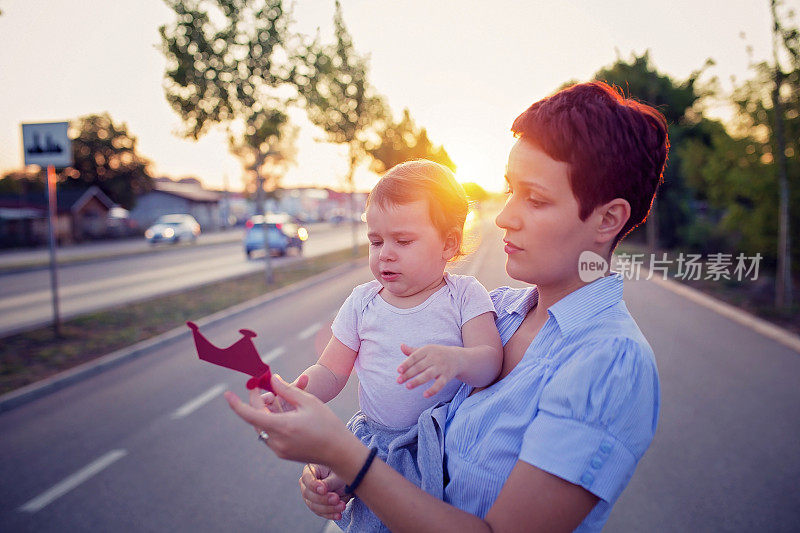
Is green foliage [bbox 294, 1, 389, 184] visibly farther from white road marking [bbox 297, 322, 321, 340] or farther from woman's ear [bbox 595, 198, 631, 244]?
woman's ear [bbox 595, 198, 631, 244]

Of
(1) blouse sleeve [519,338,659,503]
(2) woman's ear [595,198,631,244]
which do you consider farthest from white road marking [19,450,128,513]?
(2) woman's ear [595,198,631,244]

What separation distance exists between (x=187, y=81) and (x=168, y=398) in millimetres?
8768

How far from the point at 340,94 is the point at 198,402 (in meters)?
13.7

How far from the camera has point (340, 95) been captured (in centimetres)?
1717

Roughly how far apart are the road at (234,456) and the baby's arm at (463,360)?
66.1 inches

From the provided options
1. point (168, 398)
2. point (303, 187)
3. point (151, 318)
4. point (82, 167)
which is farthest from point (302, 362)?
point (303, 187)

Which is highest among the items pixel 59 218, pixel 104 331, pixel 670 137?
pixel 670 137

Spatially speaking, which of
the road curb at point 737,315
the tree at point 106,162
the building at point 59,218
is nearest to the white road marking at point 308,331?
the road curb at point 737,315

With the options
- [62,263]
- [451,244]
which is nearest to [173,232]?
[62,263]

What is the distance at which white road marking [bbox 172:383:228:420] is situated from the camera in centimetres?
528

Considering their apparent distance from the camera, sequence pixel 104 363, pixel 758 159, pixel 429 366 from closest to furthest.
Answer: pixel 429 366 < pixel 104 363 < pixel 758 159

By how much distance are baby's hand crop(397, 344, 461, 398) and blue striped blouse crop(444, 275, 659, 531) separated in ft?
0.42

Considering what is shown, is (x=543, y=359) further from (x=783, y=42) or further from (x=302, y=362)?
(x=783, y=42)

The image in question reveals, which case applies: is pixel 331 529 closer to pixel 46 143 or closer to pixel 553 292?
pixel 553 292
